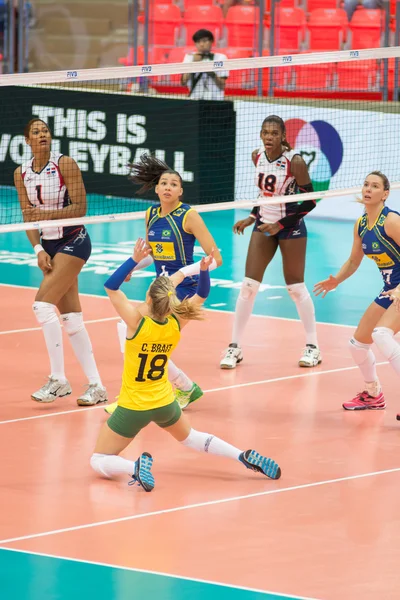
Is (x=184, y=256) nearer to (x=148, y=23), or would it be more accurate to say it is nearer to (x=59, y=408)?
(x=59, y=408)

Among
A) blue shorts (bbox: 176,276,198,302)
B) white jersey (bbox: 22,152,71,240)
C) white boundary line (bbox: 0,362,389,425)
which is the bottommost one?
white boundary line (bbox: 0,362,389,425)

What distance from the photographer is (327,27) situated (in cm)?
2186

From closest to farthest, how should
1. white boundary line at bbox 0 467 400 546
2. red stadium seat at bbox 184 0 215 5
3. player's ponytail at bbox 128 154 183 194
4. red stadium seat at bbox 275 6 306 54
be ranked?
white boundary line at bbox 0 467 400 546
player's ponytail at bbox 128 154 183 194
red stadium seat at bbox 275 6 306 54
red stadium seat at bbox 184 0 215 5

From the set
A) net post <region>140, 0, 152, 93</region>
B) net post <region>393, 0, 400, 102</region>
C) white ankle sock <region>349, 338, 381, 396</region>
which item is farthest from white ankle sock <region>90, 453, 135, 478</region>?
net post <region>140, 0, 152, 93</region>

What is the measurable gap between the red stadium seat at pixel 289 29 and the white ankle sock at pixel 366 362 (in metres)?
11.8

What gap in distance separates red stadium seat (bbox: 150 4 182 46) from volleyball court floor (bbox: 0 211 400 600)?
10.0m

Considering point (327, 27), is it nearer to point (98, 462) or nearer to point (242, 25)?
point (242, 25)

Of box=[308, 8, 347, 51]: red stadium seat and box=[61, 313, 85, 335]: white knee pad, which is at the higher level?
box=[308, 8, 347, 51]: red stadium seat

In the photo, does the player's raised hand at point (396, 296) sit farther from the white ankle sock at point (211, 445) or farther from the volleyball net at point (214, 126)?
the volleyball net at point (214, 126)

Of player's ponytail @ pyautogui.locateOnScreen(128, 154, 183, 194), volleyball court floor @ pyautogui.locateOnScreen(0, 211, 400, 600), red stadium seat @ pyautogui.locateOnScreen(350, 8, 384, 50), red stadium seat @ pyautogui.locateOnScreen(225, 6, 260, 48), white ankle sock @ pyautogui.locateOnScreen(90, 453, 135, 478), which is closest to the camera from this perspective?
volleyball court floor @ pyautogui.locateOnScreen(0, 211, 400, 600)

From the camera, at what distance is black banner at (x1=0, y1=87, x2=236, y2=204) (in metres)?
20.7

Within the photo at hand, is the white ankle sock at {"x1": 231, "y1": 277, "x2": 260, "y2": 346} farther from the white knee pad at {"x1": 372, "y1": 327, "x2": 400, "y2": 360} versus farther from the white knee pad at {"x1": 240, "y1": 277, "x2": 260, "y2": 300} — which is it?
the white knee pad at {"x1": 372, "y1": 327, "x2": 400, "y2": 360}

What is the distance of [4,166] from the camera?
23.0 m

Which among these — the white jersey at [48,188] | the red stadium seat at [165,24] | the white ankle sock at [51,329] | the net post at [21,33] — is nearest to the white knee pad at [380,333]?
the white ankle sock at [51,329]
